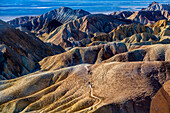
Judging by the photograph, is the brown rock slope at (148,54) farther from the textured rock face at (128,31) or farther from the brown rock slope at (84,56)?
the textured rock face at (128,31)

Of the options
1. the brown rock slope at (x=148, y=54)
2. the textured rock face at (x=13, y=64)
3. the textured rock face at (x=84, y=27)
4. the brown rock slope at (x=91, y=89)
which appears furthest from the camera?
the textured rock face at (x=84, y=27)

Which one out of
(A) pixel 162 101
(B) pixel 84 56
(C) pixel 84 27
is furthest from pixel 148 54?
(C) pixel 84 27

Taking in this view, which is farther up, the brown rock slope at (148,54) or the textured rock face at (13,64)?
the brown rock slope at (148,54)

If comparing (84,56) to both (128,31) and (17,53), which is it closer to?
(17,53)

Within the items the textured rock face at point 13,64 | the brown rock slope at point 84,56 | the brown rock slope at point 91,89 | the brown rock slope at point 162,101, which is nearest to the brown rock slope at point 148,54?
the brown rock slope at point 84,56

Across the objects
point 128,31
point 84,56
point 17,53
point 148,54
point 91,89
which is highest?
point 148,54

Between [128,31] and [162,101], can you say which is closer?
[162,101]

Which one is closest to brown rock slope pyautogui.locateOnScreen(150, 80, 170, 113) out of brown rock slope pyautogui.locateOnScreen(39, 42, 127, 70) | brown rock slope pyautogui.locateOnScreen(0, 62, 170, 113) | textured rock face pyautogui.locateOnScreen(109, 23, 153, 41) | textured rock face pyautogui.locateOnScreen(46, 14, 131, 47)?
brown rock slope pyautogui.locateOnScreen(0, 62, 170, 113)

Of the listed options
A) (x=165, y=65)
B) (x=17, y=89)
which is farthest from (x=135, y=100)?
(x=17, y=89)
